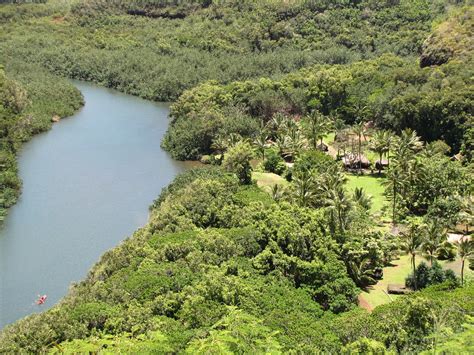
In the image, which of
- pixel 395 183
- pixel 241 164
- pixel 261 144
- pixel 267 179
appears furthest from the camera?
pixel 261 144

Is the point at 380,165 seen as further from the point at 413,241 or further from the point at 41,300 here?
the point at 41,300

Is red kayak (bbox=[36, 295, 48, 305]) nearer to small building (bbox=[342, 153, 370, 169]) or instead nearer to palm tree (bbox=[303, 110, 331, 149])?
small building (bbox=[342, 153, 370, 169])

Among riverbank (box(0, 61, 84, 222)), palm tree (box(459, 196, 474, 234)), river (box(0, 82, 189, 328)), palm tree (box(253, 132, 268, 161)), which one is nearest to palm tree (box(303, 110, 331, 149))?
palm tree (box(253, 132, 268, 161))

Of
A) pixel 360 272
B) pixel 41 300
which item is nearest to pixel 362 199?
pixel 360 272

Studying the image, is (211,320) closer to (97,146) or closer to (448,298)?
(448,298)

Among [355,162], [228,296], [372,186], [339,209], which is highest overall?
[228,296]

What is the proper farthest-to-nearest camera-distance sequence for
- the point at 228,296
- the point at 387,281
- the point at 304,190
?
the point at 304,190
the point at 387,281
the point at 228,296

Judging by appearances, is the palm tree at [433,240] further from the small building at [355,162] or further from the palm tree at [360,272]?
the small building at [355,162]

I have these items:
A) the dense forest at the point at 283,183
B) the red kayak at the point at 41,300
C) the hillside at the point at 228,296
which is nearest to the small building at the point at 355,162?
the dense forest at the point at 283,183
